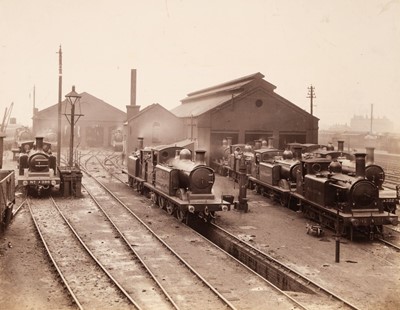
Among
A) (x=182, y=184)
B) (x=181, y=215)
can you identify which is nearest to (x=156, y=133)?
(x=182, y=184)

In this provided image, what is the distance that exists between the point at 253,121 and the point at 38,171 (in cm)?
1960

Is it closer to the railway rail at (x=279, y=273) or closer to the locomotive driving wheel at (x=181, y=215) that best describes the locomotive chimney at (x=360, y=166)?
the railway rail at (x=279, y=273)

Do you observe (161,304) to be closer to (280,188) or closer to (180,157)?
(180,157)

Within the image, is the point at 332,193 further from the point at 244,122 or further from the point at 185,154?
the point at 244,122

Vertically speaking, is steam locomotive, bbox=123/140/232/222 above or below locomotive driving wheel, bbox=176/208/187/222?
above

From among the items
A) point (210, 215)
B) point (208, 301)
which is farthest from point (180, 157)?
point (208, 301)

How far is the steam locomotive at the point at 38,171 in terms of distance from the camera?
20.7m

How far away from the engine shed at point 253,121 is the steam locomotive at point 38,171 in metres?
15.0

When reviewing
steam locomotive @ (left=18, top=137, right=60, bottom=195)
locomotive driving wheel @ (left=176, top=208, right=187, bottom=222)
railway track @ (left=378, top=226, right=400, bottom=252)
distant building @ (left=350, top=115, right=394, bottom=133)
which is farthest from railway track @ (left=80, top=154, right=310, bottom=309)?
distant building @ (left=350, top=115, right=394, bottom=133)

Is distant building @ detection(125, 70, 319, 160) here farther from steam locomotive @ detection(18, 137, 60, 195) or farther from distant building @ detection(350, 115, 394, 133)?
distant building @ detection(350, 115, 394, 133)

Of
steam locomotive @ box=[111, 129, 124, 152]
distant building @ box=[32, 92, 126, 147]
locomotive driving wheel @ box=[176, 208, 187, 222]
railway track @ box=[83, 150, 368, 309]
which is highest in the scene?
distant building @ box=[32, 92, 126, 147]

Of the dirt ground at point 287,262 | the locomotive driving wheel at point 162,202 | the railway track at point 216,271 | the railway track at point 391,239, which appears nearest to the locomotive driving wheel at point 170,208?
the locomotive driving wheel at point 162,202

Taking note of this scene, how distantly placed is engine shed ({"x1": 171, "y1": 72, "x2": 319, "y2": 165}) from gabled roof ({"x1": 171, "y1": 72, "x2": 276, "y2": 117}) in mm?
709

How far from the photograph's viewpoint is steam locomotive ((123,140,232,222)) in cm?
1592
